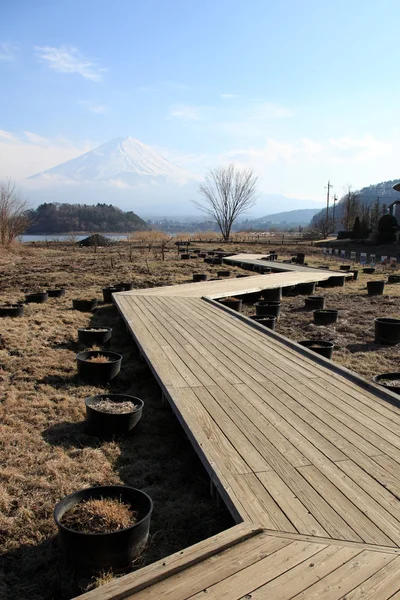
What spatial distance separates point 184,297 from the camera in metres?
10.5

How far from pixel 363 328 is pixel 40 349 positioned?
5557 mm

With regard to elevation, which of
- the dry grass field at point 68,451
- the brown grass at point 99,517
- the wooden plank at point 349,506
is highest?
the wooden plank at point 349,506

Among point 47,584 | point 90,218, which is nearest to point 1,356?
point 47,584

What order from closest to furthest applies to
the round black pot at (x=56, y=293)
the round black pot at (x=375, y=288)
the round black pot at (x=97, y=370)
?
the round black pot at (x=97, y=370)
the round black pot at (x=56, y=293)
the round black pot at (x=375, y=288)

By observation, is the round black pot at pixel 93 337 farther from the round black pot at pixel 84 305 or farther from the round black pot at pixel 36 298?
the round black pot at pixel 36 298

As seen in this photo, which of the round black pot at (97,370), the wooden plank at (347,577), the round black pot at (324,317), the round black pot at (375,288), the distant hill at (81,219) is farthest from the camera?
the distant hill at (81,219)

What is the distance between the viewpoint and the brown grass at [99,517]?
2742 mm

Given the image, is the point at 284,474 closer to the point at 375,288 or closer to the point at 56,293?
the point at 56,293

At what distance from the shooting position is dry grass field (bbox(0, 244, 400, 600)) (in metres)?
2.79

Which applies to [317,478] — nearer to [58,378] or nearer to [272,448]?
[272,448]

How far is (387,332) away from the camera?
25.3ft

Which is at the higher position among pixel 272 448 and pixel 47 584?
pixel 272 448

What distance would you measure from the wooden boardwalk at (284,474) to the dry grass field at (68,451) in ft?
1.31

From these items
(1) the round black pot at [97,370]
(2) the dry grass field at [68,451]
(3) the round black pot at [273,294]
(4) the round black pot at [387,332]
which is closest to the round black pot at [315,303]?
(3) the round black pot at [273,294]
